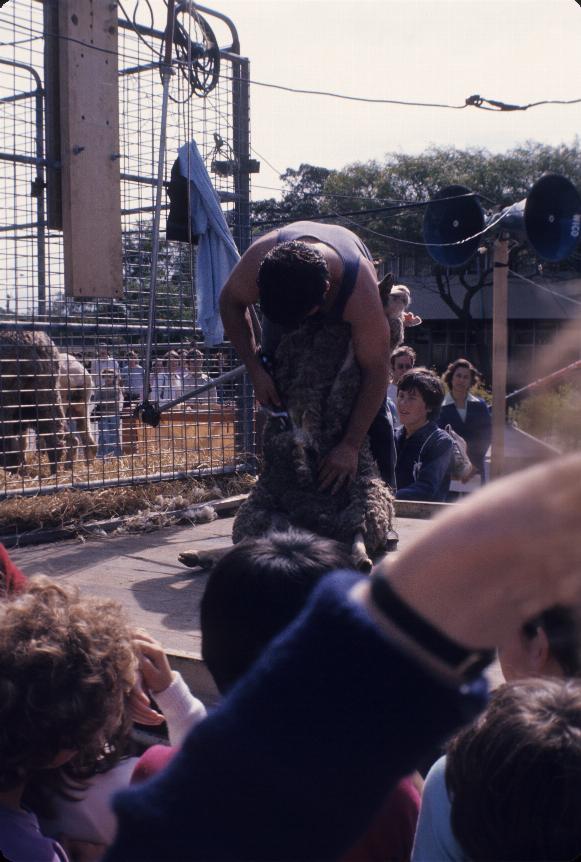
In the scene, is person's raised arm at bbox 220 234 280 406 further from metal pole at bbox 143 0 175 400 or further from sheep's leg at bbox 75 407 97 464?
sheep's leg at bbox 75 407 97 464

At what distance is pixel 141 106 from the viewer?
5.64 meters

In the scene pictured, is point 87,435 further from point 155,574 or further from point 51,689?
point 51,689

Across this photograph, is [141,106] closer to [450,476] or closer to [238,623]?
[450,476]

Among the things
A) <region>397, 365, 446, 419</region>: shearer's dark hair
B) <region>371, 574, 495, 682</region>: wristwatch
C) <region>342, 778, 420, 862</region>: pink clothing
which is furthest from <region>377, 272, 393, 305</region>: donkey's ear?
<region>371, 574, 495, 682</region>: wristwatch

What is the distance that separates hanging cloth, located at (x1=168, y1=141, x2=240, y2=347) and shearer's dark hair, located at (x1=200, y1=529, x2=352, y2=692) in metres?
3.86

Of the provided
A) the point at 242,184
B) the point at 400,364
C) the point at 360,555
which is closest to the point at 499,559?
the point at 360,555

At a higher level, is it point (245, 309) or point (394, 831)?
point (245, 309)

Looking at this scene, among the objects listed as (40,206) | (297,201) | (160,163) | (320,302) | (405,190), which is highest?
(405,190)

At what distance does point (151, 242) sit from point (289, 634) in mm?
5508

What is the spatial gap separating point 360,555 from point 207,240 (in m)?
2.93

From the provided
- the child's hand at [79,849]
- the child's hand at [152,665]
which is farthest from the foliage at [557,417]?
the child's hand at [79,849]

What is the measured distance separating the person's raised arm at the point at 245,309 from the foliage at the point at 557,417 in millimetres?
2584

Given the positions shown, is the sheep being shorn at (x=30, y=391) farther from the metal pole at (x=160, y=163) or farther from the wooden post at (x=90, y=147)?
the metal pole at (x=160, y=163)

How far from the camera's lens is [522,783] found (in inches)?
46.8
